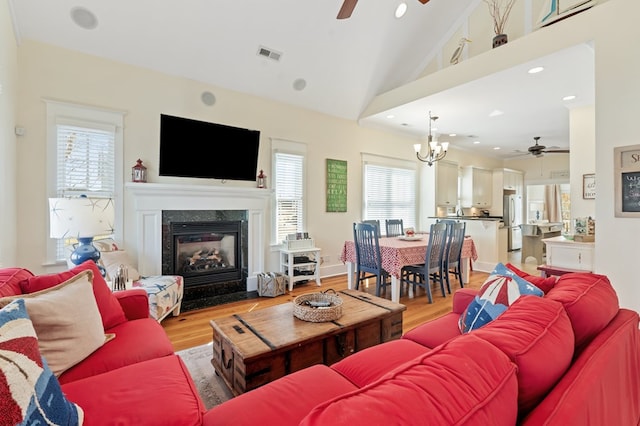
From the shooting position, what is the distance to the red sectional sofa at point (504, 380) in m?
0.56

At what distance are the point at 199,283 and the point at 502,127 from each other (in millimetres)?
5924

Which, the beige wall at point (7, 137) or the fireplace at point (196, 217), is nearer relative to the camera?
the beige wall at point (7, 137)

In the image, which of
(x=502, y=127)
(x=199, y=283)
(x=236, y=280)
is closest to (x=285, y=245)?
(x=236, y=280)

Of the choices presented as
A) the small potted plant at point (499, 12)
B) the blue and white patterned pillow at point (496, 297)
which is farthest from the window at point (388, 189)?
the blue and white patterned pillow at point (496, 297)

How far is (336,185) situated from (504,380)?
184 inches

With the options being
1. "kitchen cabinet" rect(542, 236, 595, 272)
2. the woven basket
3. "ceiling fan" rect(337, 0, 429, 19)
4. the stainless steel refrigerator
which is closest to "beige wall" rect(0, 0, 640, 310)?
"kitchen cabinet" rect(542, 236, 595, 272)

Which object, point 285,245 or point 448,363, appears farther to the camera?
point 285,245

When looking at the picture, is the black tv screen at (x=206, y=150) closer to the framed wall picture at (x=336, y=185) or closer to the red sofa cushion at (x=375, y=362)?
the framed wall picture at (x=336, y=185)

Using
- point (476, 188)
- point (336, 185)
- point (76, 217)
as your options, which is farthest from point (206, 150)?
point (476, 188)

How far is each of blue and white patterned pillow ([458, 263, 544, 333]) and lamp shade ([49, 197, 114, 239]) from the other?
8.63ft

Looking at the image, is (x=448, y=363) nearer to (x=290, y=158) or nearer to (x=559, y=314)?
(x=559, y=314)

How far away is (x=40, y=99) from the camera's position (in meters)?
2.99

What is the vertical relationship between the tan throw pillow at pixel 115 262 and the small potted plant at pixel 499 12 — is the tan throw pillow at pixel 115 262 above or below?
below

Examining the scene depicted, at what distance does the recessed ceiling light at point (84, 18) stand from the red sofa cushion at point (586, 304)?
14.2 feet
